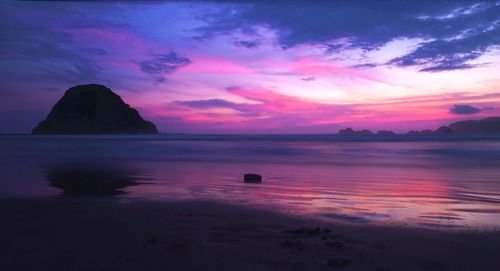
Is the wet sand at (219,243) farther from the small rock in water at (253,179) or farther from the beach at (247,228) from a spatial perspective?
the small rock in water at (253,179)

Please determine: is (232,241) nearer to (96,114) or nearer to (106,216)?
(106,216)

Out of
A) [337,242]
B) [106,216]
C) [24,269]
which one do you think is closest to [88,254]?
[24,269]

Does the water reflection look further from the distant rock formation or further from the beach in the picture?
the distant rock formation

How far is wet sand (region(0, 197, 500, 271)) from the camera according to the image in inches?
257

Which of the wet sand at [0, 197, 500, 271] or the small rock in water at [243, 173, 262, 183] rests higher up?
the small rock in water at [243, 173, 262, 183]

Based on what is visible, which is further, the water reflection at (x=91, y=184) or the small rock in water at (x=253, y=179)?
the small rock in water at (x=253, y=179)

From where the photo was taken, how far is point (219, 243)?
765cm

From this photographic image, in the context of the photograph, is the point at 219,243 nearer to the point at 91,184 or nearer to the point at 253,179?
the point at 253,179

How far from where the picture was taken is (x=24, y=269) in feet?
20.3

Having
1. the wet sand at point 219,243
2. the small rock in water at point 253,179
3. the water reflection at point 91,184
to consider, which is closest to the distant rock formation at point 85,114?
the water reflection at point 91,184

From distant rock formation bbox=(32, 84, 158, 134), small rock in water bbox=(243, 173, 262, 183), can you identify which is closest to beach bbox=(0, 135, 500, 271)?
small rock in water bbox=(243, 173, 262, 183)

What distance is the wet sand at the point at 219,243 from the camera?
652 centimetres

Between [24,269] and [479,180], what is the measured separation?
20.5 meters

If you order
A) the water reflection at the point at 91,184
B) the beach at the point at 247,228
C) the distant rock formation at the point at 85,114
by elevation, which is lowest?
the beach at the point at 247,228
